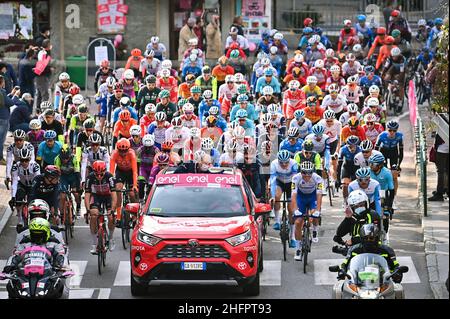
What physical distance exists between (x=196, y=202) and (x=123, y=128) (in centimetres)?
793

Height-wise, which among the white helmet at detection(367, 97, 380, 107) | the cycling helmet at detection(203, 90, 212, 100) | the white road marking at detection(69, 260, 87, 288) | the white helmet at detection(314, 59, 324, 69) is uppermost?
the white helmet at detection(314, 59, 324, 69)

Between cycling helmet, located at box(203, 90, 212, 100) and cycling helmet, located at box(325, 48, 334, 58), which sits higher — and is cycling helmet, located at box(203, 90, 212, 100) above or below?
below

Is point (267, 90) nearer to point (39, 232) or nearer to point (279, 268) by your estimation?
point (279, 268)

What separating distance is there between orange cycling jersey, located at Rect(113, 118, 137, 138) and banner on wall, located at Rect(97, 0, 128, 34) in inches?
604

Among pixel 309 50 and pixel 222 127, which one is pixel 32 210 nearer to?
pixel 222 127

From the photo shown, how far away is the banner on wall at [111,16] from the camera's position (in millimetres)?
47625

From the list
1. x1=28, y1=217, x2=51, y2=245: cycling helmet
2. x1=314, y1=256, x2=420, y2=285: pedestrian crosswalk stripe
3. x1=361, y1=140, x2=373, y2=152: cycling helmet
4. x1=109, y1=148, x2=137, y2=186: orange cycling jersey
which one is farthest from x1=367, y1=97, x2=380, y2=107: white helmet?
x1=28, y1=217, x2=51, y2=245: cycling helmet

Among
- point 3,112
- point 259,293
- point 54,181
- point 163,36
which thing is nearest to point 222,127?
point 3,112

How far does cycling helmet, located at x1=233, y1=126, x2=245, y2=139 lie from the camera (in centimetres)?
3016

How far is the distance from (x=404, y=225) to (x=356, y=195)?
6.25 meters

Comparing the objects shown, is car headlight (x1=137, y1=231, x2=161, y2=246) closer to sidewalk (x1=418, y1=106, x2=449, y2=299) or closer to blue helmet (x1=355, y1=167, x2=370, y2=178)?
blue helmet (x1=355, y1=167, x2=370, y2=178)

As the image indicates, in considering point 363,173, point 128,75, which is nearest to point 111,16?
point 128,75

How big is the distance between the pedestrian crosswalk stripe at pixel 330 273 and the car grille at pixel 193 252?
7.48 ft
